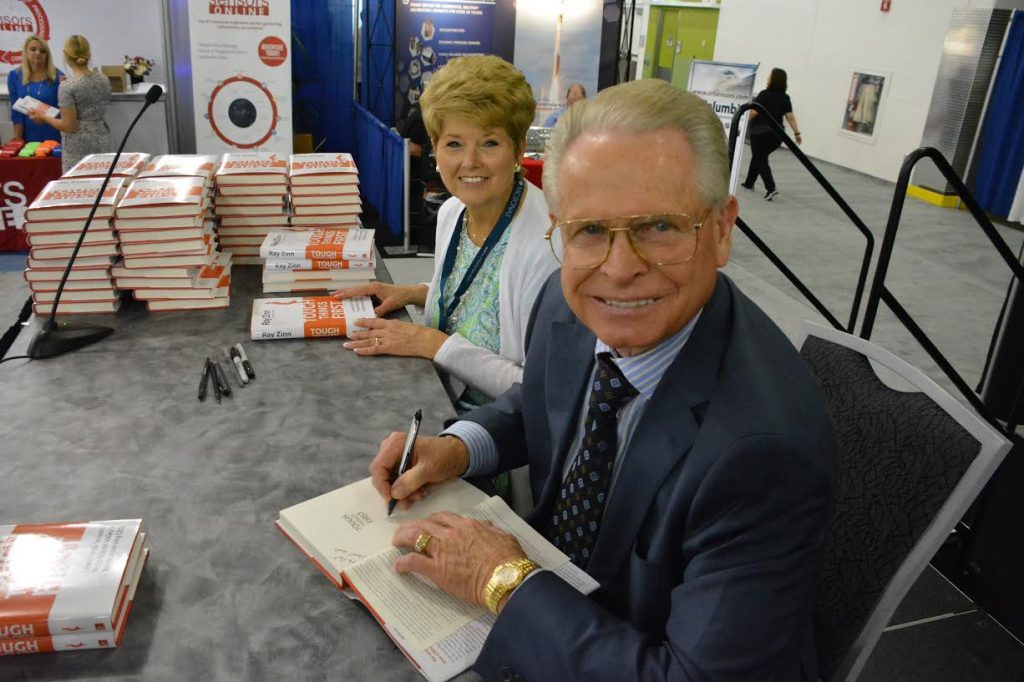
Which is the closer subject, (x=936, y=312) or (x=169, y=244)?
(x=169, y=244)

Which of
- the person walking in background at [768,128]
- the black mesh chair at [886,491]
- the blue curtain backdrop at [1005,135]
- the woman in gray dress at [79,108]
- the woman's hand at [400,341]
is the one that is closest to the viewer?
the black mesh chair at [886,491]

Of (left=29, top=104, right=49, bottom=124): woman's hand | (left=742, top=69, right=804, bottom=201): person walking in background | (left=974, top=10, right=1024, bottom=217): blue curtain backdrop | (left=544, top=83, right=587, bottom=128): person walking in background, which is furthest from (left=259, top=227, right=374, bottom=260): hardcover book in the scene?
(left=974, top=10, right=1024, bottom=217): blue curtain backdrop

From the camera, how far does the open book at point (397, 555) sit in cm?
102

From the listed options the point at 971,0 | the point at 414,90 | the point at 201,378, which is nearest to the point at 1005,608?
the point at 201,378

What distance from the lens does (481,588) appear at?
1.07 metres

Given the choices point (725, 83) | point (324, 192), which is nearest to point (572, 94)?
point (725, 83)

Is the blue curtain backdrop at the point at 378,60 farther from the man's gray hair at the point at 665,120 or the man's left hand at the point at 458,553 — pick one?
the man's left hand at the point at 458,553

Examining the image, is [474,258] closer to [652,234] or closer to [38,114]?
[652,234]

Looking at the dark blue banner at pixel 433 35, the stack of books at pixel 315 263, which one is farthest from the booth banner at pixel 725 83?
the stack of books at pixel 315 263

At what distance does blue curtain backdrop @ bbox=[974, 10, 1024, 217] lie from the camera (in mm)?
8516

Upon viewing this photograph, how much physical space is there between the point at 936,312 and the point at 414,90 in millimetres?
5287

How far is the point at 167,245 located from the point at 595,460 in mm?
1495

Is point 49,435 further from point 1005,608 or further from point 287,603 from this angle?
point 1005,608

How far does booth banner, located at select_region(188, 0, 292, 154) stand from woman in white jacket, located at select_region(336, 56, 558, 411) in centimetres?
428
